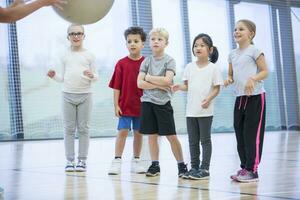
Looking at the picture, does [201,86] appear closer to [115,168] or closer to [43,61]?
[115,168]

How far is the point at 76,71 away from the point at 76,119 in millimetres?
312

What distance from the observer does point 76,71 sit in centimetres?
315

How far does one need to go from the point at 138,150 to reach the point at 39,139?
379 centimetres

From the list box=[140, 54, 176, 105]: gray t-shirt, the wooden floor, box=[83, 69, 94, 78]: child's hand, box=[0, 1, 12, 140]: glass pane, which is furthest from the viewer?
box=[0, 1, 12, 140]: glass pane

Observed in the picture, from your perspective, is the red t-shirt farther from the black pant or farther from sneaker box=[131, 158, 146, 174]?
the black pant

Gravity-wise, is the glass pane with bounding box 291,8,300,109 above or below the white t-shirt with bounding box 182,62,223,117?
above

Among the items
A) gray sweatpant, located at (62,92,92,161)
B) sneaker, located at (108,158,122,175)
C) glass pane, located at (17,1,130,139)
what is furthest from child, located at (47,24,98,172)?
glass pane, located at (17,1,130,139)

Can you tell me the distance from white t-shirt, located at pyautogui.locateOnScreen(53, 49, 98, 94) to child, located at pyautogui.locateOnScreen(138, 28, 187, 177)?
1.67ft

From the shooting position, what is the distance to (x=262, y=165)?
10.1 ft

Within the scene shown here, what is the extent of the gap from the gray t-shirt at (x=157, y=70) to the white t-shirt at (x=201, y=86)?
0.43 ft

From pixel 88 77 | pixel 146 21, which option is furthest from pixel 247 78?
pixel 146 21

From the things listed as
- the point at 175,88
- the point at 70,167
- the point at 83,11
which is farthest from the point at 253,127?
the point at 70,167

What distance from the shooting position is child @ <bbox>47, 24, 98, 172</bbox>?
3.13 m

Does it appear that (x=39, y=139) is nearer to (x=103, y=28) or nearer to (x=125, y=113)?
(x=103, y=28)
